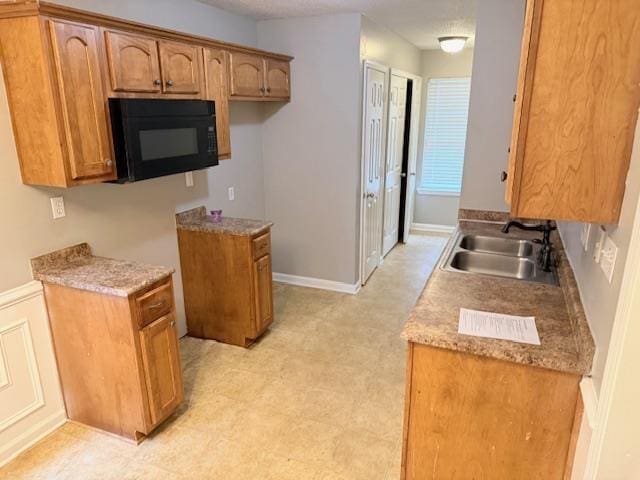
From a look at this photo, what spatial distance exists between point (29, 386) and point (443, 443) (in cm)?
208

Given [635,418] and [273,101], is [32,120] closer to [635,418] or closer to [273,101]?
[273,101]

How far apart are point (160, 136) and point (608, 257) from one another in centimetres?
216

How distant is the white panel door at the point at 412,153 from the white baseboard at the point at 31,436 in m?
Result: 4.50

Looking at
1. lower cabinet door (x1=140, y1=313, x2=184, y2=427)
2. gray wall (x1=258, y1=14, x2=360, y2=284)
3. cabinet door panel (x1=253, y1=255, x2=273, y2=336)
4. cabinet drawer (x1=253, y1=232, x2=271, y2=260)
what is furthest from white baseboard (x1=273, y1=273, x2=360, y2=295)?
lower cabinet door (x1=140, y1=313, x2=184, y2=427)

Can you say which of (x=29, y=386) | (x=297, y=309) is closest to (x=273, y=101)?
(x=297, y=309)

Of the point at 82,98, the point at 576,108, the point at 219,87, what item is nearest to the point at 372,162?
the point at 219,87

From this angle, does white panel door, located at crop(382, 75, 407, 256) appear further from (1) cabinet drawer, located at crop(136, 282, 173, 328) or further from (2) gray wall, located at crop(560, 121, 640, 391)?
(2) gray wall, located at crop(560, 121, 640, 391)

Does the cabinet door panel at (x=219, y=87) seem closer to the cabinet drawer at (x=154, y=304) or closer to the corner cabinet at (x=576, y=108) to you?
the cabinet drawer at (x=154, y=304)

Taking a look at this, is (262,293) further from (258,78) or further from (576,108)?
(576,108)

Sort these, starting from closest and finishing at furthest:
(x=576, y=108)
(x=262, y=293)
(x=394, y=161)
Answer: (x=576, y=108), (x=262, y=293), (x=394, y=161)

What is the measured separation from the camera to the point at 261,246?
3.16 metres

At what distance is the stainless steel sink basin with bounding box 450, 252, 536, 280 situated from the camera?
2.51 meters

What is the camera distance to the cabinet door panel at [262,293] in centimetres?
315

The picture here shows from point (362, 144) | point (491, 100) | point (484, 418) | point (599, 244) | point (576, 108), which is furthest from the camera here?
point (362, 144)
